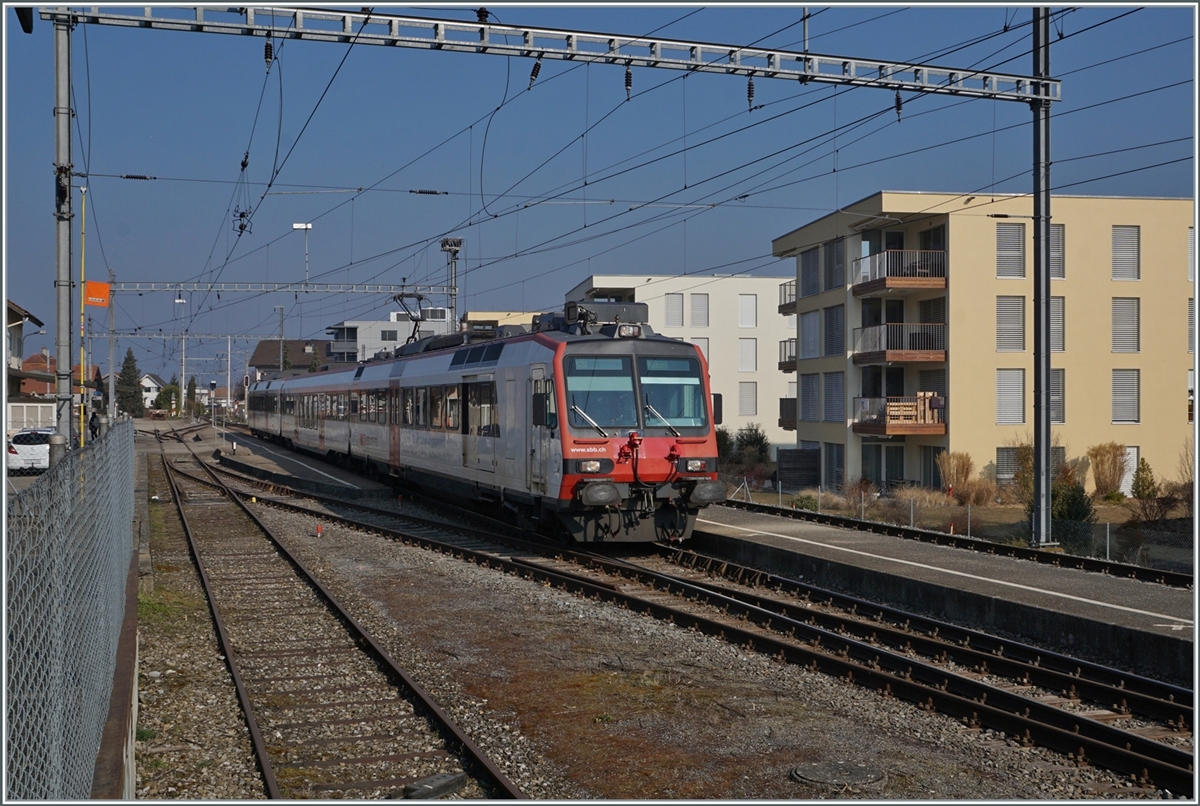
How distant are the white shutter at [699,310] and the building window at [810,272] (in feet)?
57.6

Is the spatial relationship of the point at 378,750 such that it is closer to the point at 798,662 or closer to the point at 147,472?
the point at 798,662

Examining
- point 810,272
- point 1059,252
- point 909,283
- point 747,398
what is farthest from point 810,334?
point 747,398

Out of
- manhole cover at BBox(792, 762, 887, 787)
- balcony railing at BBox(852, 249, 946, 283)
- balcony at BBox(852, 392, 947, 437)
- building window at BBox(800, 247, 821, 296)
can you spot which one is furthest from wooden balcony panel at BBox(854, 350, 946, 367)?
manhole cover at BBox(792, 762, 887, 787)

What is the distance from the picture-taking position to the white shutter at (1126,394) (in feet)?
109

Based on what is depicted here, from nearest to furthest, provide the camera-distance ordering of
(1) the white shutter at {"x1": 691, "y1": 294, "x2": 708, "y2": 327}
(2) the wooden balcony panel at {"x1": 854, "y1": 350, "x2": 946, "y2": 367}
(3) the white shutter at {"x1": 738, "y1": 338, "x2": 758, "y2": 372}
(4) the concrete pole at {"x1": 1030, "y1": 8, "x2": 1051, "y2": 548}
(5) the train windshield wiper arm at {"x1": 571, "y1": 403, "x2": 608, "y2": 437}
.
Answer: (5) the train windshield wiper arm at {"x1": 571, "y1": 403, "x2": 608, "y2": 437} → (4) the concrete pole at {"x1": 1030, "y1": 8, "x2": 1051, "y2": 548} → (2) the wooden balcony panel at {"x1": 854, "y1": 350, "x2": 946, "y2": 367} → (1) the white shutter at {"x1": 691, "y1": 294, "x2": 708, "y2": 327} → (3) the white shutter at {"x1": 738, "y1": 338, "x2": 758, "y2": 372}

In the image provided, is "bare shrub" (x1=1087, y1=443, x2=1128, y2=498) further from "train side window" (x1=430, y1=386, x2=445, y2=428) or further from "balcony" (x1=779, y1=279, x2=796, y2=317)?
"train side window" (x1=430, y1=386, x2=445, y2=428)

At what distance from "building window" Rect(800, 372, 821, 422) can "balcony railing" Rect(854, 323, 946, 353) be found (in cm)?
379

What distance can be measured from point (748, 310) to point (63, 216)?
45.3 m

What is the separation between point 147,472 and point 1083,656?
34032 mm

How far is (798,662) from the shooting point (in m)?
10.1

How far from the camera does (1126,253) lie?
3331 centimetres

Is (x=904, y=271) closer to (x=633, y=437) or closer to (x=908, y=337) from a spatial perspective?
(x=908, y=337)

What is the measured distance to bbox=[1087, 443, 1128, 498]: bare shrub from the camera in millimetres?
31500

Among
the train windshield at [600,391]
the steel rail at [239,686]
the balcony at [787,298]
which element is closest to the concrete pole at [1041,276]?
the train windshield at [600,391]
